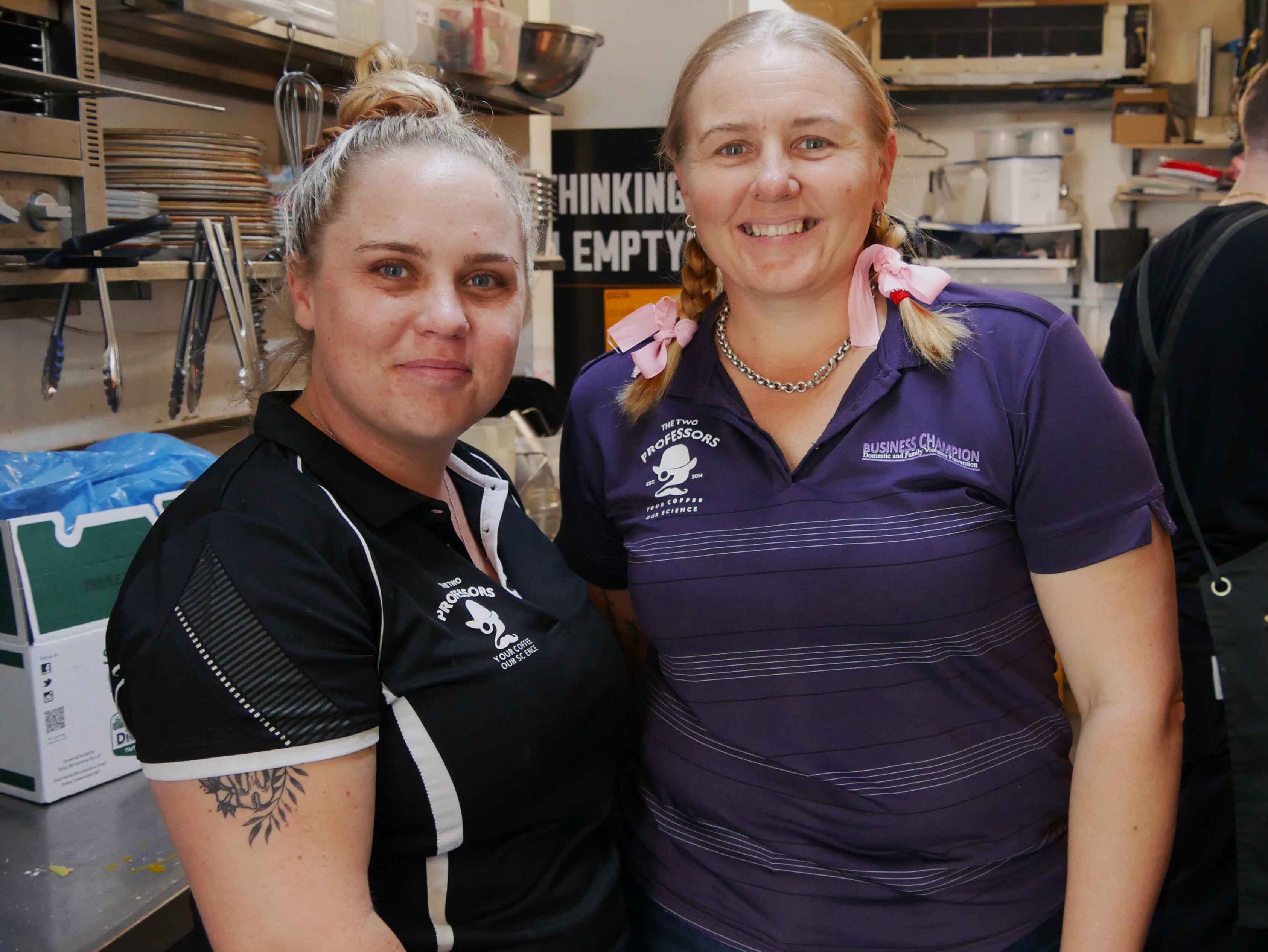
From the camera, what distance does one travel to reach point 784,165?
116cm

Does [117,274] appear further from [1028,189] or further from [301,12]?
[1028,189]

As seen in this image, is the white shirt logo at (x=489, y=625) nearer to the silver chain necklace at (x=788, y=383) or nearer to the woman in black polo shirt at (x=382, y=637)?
the woman in black polo shirt at (x=382, y=637)

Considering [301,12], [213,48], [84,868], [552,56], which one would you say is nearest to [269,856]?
[84,868]

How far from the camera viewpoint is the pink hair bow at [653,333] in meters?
1.33

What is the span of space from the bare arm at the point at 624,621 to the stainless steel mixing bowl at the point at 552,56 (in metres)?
1.73

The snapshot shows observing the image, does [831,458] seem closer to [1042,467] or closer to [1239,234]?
[1042,467]

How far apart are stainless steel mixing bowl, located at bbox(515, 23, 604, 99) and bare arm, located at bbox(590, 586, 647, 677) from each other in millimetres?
1725

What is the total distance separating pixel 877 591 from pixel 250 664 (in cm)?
60

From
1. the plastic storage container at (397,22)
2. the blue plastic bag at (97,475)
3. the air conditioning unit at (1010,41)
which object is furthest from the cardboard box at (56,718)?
the air conditioning unit at (1010,41)

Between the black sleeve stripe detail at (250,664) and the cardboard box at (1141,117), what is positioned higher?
the cardboard box at (1141,117)

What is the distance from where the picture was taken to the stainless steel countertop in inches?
48.5

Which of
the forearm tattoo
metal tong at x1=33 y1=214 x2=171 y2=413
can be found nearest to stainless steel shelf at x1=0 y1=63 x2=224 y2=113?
metal tong at x1=33 y1=214 x2=171 y2=413

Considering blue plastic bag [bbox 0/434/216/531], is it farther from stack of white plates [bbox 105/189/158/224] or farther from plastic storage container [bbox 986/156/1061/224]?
plastic storage container [bbox 986/156/1061/224]

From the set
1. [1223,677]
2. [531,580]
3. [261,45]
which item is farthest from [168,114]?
[1223,677]
